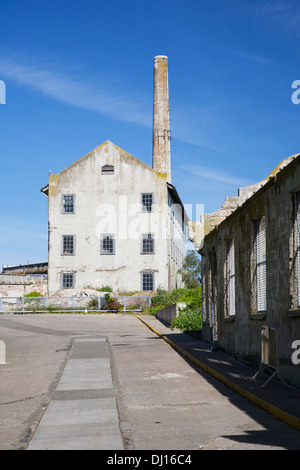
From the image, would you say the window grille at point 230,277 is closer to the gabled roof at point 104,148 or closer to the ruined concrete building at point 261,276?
the ruined concrete building at point 261,276

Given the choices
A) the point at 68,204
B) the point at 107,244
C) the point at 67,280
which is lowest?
the point at 67,280

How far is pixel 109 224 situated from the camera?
1836 inches

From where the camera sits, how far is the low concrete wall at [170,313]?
2608 centimetres

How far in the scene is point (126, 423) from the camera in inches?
314

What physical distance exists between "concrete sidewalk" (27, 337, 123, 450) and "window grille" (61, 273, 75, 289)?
31.5m

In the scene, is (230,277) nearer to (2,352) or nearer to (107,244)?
(2,352)

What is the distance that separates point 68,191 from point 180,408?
1542 inches

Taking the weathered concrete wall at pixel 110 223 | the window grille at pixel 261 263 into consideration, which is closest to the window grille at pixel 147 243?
the weathered concrete wall at pixel 110 223

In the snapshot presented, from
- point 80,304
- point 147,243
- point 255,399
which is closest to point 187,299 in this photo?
point 80,304

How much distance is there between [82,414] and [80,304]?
110 ft

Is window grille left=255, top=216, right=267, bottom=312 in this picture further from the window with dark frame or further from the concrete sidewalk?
the window with dark frame
